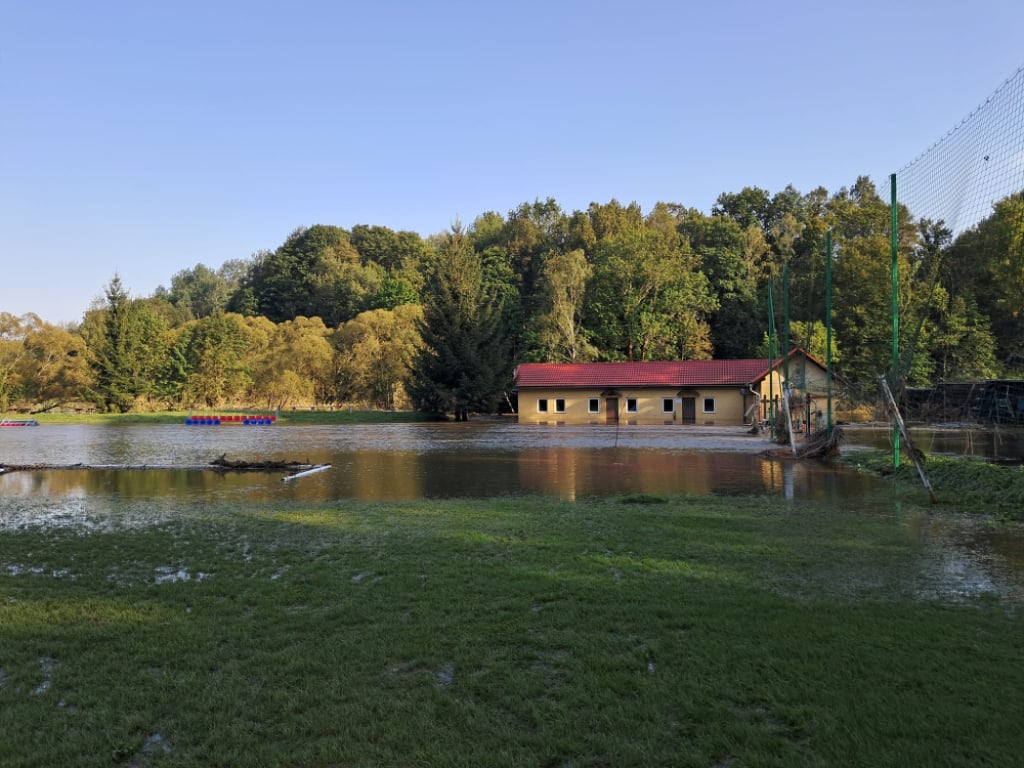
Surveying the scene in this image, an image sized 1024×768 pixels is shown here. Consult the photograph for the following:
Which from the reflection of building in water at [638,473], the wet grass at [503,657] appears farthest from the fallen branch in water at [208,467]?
the wet grass at [503,657]

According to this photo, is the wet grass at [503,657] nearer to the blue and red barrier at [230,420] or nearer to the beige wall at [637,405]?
the beige wall at [637,405]

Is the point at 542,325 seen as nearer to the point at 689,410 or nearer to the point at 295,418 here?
the point at 689,410

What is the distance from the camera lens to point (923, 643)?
15.9 ft

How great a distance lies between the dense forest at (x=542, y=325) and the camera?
51.2m

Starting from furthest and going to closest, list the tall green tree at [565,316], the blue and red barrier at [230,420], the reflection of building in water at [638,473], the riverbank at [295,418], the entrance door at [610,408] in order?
the tall green tree at [565,316], the riverbank at [295,418], the blue and red barrier at [230,420], the entrance door at [610,408], the reflection of building in water at [638,473]

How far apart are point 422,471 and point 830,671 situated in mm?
15179

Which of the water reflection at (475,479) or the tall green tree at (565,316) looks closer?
the water reflection at (475,479)

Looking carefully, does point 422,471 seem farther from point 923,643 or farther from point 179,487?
point 923,643

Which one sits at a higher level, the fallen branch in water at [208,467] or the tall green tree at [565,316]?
the tall green tree at [565,316]

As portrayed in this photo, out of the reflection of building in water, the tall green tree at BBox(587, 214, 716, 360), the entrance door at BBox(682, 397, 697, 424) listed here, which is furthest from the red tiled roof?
the reflection of building in water

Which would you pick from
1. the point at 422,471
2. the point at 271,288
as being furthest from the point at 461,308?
the point at 271,288

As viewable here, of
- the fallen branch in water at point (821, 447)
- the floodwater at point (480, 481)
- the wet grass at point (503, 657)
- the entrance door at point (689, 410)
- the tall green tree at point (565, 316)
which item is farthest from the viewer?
the tall green tree at point (565, 316)

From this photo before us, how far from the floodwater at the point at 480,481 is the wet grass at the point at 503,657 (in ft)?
3.99

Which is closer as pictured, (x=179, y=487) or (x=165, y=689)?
(x=165, y=689)
